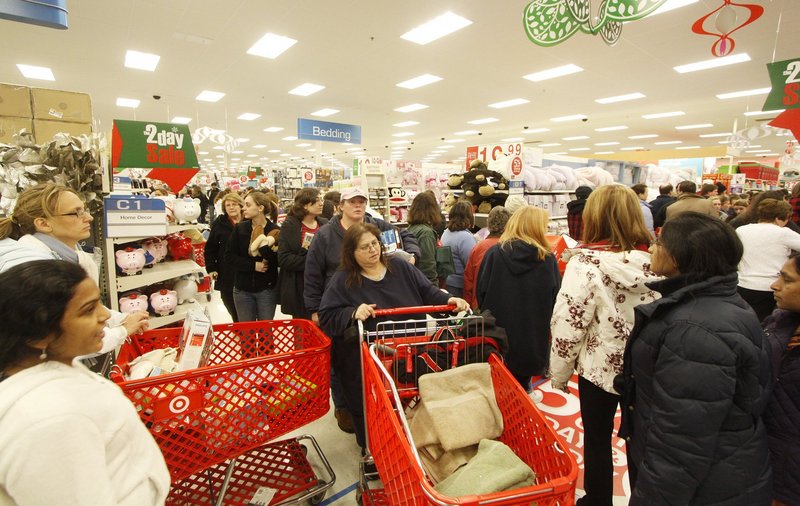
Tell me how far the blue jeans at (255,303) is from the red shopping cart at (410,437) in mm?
1843

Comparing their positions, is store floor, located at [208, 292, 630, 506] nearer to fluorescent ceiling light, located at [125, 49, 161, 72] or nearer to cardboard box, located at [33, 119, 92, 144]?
cardboard box, located at [33, 119, 92, 144]

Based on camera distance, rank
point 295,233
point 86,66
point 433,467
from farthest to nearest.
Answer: point 86,66
point 295,233
point 433,467

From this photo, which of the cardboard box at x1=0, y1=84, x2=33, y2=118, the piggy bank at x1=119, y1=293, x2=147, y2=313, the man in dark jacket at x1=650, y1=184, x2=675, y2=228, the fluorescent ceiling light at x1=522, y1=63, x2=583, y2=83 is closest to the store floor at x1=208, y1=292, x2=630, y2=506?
the piggy bank at x1=119, y1=293, x2=147, y2=313

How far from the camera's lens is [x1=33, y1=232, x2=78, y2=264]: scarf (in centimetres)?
198

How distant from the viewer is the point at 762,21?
583 centimetres

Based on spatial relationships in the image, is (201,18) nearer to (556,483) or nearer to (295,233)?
(295,233)

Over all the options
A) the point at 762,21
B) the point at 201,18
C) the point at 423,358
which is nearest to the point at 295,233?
the point at 423,358

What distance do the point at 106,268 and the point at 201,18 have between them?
15.4 ft

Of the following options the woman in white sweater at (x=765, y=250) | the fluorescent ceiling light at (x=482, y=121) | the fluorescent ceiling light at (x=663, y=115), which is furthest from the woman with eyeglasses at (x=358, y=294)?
the fluorescent ceiling light at (x=663, y=115)

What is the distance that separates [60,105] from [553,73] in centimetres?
853

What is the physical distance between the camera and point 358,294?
7.30 ft

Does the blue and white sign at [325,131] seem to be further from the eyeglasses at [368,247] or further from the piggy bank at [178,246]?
the eyeglasses at [368,247]

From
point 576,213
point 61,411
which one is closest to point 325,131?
point 576,213

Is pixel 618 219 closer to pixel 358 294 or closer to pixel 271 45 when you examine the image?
pixel 358 294
